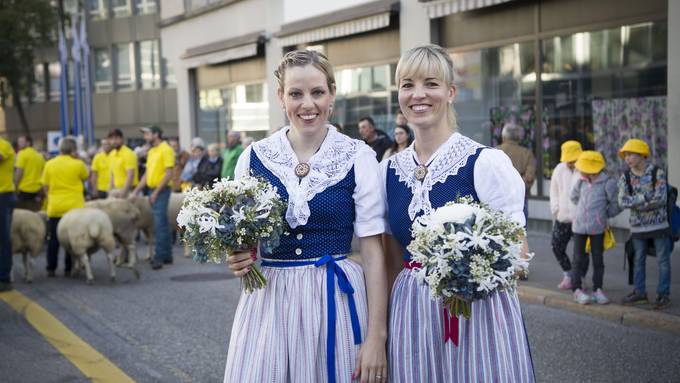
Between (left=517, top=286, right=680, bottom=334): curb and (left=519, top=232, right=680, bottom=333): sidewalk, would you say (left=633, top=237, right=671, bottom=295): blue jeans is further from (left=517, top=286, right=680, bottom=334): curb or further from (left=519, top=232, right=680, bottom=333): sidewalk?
(left=517, top=286, right=680, bottom=334): curb

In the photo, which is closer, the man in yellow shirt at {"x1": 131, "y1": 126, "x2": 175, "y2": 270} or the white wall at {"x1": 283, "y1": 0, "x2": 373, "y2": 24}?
the man in yellow shirt at {"x1": 131, "y1": 126, "x2": 175, "y2": 270}

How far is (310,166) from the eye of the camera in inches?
135

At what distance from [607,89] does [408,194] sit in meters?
10.5

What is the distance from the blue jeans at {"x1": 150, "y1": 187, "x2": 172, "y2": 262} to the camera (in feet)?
39.4

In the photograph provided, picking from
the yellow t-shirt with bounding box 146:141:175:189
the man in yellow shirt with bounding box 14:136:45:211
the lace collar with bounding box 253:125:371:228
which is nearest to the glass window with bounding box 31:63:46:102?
the man in yellow shirt with bounding box 14:136:45:211

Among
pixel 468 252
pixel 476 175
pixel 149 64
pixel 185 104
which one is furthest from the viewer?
pixel 149 64

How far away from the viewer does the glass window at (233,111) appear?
23516 millimetres

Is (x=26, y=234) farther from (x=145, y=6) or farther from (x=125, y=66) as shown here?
(x=125, y=66)

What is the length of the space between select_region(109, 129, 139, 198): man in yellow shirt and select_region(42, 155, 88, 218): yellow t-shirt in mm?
1061

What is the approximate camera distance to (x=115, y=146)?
43.1ft

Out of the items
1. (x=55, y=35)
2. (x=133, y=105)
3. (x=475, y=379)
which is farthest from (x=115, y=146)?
(x=55, y=35)

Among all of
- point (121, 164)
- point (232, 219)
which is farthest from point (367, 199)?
point (121, 164)

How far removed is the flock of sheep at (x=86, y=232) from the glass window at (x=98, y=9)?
32.0 metres

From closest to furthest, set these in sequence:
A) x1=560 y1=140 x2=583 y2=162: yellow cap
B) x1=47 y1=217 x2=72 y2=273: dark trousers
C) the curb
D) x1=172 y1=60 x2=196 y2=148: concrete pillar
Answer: the curb, x1=560 y1=140 x2=583 y2=162: yellow cap, x1=47 y1=217 x2=72 y2=273: dark trousers, x1=172 y1=60 x2=196 y2=148: concrete pillar
